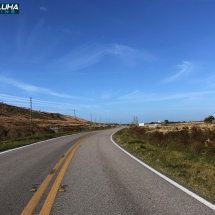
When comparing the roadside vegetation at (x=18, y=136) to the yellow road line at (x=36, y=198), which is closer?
the yellow road line at (x=36, y=198)

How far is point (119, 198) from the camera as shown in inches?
170

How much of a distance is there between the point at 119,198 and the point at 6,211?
7.36ft

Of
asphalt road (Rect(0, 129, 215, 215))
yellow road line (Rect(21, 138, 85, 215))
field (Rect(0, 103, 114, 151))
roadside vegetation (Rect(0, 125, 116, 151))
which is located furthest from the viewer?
field (Rect(0, 103, 114, 151))

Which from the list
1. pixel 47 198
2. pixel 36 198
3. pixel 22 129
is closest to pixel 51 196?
pixel 47 198

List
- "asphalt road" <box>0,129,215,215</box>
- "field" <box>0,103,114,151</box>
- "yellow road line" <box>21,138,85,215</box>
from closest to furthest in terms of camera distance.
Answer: "yellow road line" <box>21,138,85,215</box> < "asphalt road" <box>0,129,215,215</box> < "field" <box>0,103,114,151</box>

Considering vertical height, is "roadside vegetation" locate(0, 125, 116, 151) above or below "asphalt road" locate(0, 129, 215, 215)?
above

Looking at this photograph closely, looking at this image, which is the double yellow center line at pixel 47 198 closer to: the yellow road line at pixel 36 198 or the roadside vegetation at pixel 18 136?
the yellow road line at pixel 36 198

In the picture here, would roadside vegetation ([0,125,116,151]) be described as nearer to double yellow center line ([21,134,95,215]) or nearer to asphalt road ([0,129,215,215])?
asphalt road ([0,129,215,215])

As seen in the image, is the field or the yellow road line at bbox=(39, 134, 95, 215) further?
the field

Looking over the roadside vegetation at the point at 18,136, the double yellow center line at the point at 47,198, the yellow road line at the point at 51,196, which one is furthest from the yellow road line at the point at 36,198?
the roadside vegetation at the point at 18,136

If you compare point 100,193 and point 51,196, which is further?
point 100,193

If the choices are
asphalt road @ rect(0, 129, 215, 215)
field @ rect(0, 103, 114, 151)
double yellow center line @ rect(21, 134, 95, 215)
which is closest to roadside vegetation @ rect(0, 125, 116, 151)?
field @ rect(0, 103, 114, 151)

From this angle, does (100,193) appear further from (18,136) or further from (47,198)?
(18,136)

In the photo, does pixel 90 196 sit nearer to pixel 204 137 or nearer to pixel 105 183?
pixel 105 183
